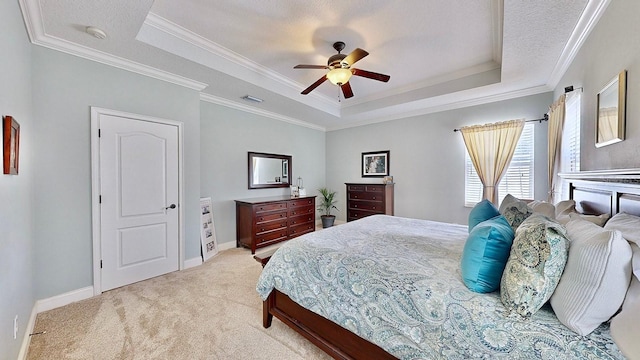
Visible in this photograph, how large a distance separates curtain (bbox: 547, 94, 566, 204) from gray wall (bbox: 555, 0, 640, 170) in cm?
36

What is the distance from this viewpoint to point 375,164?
5.54m

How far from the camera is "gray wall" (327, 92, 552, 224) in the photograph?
373 cm

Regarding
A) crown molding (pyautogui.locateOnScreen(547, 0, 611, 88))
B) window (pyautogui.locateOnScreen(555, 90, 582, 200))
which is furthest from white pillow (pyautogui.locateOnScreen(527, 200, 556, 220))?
crown molding (pyautogui.locateOnScreen(547, 0, 611, 88))

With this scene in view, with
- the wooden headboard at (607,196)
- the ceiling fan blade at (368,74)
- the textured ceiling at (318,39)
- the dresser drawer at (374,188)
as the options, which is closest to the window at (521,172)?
the textured ceiling at (318,39)

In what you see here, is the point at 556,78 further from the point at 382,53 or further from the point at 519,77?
the point at 382,53

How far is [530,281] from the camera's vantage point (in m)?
1.11

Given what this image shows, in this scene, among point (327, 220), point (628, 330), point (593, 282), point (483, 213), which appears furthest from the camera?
point (327, 220)

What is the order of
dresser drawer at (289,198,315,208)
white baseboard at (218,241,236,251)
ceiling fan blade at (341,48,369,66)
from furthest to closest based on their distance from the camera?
dresser drawer at (289,198,315,208)
white baseboard at (218,241,236,251)
ceiling fan blade at (341,48,369,66)

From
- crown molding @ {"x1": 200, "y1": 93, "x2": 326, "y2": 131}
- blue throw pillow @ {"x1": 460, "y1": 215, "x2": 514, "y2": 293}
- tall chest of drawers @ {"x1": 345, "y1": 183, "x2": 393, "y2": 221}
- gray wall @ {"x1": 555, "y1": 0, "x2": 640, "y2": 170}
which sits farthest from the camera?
tall chest of drawers @ {"x1": 345, "y1": 183, "x2": 393, "y2": 221}

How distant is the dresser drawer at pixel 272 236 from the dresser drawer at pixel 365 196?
1704 mm

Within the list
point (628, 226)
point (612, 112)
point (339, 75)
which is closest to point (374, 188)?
point (339, 75)

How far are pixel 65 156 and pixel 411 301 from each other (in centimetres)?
346

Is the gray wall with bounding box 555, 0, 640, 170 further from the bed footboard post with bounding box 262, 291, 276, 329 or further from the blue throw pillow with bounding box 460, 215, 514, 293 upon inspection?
the bed footboard post with bounding box 262, 291, 276, 329

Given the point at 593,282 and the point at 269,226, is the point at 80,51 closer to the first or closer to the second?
the point at 269,226
